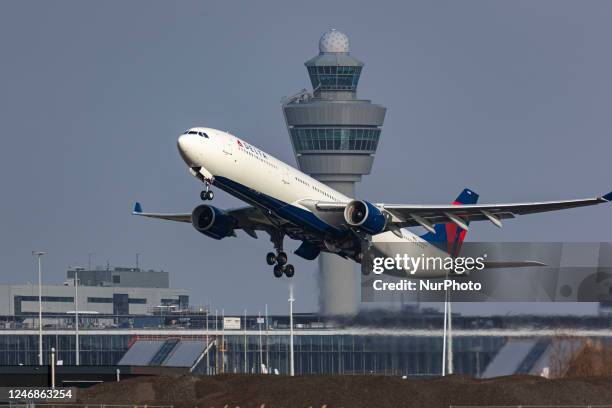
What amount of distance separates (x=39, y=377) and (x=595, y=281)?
3170 centimetres

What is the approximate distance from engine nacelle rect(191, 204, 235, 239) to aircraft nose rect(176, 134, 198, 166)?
8732 mm

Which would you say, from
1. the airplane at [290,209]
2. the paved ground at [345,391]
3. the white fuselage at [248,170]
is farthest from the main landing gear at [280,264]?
the paved ground at [345,391]

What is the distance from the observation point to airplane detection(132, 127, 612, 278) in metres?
81.6

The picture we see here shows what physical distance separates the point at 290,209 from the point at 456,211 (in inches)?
378

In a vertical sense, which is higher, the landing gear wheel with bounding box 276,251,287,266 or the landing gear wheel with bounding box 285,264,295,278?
the landing gear wheel with bounding box 276,251,287,266

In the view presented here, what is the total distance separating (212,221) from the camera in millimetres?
89688

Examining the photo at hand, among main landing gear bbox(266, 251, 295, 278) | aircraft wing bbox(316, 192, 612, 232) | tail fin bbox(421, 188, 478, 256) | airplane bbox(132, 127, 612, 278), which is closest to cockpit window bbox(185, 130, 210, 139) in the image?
airplane bbox(132, 127, 612, 278)

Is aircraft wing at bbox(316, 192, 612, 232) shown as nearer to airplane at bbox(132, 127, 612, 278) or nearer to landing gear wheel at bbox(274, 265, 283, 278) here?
airplane at bbox(132, 127, 612, 278)

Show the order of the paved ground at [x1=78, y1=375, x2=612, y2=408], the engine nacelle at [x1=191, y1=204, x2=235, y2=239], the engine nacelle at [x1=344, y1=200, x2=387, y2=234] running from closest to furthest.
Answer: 1. the paved ground at [x1=78, y1=375, x2=612, y2=408]
2. the engine nacelle at [x1=344, y1=200, x2=387, y2=234]
3. the engine nacelle at [x1=191, y1=204, x2=235, y2=239]

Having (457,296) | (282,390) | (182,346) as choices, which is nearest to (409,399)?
(282,390)

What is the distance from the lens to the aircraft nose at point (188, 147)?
8081 cm

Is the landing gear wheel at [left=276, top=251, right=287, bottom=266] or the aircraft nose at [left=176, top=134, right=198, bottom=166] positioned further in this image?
the landing gear wheel at [left=276, top=251, right=287, bottom=266]

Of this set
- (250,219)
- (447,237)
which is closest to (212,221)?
(250,219)

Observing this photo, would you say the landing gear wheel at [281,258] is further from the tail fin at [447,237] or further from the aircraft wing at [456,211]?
the tail fin at [447,237]
